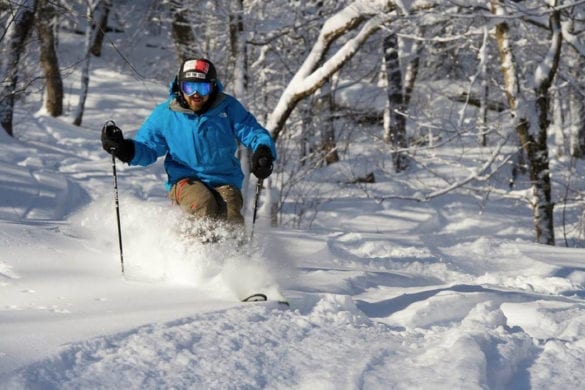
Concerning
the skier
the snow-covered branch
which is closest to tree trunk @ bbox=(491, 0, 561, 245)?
the snow-covered branch

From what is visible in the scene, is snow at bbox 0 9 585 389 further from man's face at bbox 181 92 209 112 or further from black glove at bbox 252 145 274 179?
man's face at bbox 181 92 209 112

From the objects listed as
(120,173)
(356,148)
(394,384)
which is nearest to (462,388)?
(394,384)

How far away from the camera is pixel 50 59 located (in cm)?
1894

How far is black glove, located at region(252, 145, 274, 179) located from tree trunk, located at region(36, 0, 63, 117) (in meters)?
12.3

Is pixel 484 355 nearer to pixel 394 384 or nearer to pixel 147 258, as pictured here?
pixel 394 384

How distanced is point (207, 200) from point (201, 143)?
0.44 meters

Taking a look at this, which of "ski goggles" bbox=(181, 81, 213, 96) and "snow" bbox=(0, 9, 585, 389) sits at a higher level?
"ski goggles" bbox=(181, 81, 213, 96)

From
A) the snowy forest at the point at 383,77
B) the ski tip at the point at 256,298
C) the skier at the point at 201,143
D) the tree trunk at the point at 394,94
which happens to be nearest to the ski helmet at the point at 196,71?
the skier at the point at 201,143

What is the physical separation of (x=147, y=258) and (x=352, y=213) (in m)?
9.80

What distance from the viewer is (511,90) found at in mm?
9875

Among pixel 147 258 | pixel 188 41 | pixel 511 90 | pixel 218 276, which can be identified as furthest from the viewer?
pixel 188 41

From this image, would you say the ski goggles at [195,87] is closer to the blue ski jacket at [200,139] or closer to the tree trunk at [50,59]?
the blue ski jacket at [200,139]

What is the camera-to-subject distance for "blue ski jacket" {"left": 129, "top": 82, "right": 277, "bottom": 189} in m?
5.32

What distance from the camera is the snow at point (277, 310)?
2.85 m
